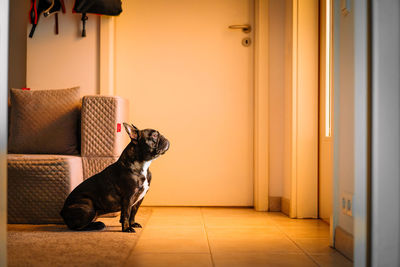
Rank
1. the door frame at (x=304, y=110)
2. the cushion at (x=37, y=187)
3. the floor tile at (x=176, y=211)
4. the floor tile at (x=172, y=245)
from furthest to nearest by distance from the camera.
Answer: the floor tile at (x=176, y=211)
the door frame at (x=304, y=110)
the cushion at (x=37, y=187)
the floor tile at (x=172, y=245)

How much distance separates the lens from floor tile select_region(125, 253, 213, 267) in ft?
5.73

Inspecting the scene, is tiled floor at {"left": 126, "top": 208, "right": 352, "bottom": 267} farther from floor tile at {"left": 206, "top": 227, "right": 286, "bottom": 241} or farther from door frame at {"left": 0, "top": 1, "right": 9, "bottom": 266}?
door frame at {"left": 0, "top": 1, "right": 9, "bottom": 266}

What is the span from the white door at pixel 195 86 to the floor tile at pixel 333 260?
5.16 feet

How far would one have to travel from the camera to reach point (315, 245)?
2.13 metres

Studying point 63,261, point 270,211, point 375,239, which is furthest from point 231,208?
point 375,239

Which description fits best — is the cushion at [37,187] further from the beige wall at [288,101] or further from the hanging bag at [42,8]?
the beige wall at [288,101]

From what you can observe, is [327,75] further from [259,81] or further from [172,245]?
[172,245]

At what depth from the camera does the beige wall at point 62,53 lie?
3.39 m

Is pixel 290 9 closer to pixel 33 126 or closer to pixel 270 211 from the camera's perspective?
pixel 270 211

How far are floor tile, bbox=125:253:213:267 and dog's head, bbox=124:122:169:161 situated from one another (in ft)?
2.16

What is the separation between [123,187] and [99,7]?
1434 millimetres

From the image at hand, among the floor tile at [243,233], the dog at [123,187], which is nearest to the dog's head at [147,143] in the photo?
the dog at [123,187]

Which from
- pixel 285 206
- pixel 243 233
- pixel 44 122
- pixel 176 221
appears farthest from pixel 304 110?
pixel 44 122

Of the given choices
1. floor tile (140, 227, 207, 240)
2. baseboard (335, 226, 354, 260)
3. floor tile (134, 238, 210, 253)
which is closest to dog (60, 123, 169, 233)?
floor tile (140, 227, 207, 240)
